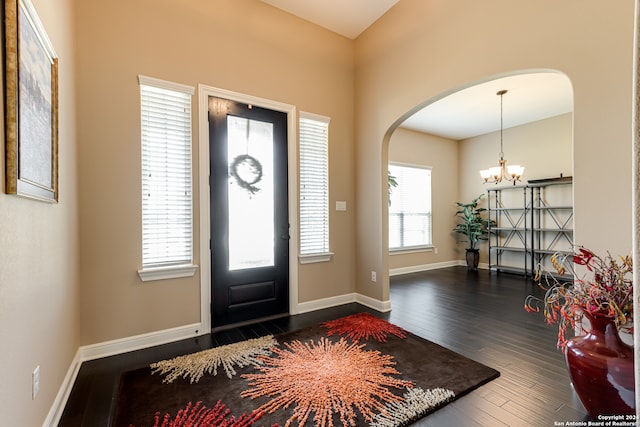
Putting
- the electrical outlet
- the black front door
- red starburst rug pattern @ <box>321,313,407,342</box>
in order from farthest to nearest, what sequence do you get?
the black front door → red starburst rug pattern @ <box>321,313,407,342</box> → the electrical outlet

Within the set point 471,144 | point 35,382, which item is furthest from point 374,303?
point 471,144

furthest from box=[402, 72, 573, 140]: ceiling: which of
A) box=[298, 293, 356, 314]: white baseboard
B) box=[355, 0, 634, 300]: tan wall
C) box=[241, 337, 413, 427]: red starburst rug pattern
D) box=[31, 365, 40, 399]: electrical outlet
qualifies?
box=[31, 365, 40, 399]: electrical outlet

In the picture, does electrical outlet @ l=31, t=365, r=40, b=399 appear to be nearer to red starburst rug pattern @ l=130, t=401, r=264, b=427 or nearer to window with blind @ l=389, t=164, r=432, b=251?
red starburst rug pattern @ l=130, t=401, r=264, b=427

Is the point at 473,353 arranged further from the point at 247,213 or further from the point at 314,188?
the point at 247,213

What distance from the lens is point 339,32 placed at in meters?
3.87

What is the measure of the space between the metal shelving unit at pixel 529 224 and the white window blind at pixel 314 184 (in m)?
4.29

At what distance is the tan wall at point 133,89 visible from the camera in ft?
8.05

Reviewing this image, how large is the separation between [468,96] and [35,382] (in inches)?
218

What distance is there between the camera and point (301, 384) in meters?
2.01

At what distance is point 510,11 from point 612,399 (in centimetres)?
279

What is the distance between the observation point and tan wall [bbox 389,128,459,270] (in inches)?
239

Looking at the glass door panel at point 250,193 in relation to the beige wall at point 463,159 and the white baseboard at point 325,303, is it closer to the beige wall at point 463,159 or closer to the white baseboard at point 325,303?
the white baseboard at point 325,303

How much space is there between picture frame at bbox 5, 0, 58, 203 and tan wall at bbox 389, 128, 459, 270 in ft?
17.3

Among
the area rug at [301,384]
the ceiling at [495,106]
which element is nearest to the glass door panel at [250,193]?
the area rug at [301,384]
